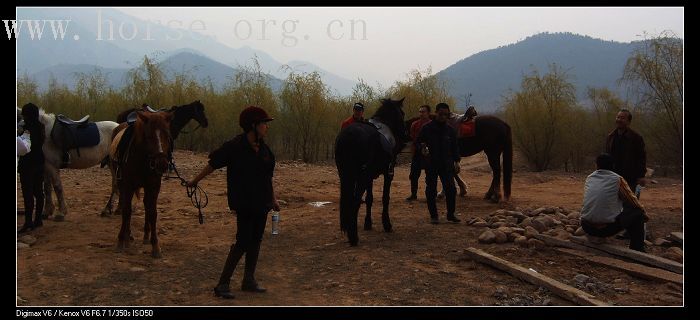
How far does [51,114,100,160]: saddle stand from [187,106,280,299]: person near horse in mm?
4163

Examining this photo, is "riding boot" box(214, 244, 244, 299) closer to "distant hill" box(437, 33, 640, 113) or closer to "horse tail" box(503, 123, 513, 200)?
"horse tail" box(503, 123, 513, 200)

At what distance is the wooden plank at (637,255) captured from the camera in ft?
18.7

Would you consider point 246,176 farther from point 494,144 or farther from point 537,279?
point 494,144

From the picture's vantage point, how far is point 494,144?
10828 mm

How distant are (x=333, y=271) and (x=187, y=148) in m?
17.3

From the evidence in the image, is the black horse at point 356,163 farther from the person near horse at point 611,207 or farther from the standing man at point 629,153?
the standing man at point 629,153

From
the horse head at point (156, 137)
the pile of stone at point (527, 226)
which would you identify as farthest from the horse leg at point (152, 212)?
the pile of stone at point (527, 226)

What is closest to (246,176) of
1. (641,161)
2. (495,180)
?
(641,161)

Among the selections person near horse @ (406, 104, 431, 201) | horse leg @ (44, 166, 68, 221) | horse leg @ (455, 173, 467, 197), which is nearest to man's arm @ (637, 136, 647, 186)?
person near horse @ (406, 104, 431, 201)

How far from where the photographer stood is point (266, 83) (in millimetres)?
21891

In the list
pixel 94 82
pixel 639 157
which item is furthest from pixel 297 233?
pixel 94 82

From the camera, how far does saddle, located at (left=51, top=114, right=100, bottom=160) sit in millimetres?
7910

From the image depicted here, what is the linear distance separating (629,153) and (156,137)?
6.33m
